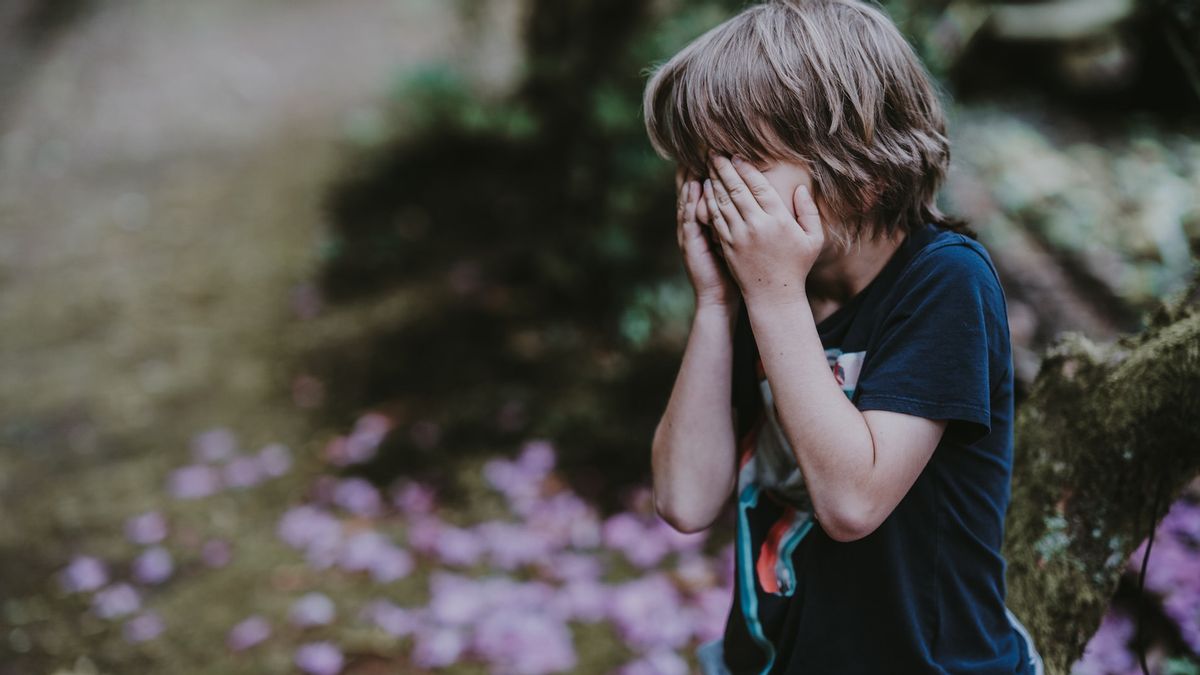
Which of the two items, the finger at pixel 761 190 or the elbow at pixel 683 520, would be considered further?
the elbow at pixel 683 520

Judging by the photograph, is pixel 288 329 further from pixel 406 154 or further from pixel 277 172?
pixel 277 172

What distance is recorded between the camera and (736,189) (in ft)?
4.26

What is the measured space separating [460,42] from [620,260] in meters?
3.22

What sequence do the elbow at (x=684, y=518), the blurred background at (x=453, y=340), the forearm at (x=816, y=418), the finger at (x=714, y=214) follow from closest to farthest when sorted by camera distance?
the forearm at (x=816, y=418) < the finger at (x=714, y=214) < the elbow at (x=684, y=518) < the blurred background at (x=453, y=340)

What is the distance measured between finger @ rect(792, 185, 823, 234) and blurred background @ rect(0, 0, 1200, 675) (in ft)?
3.14

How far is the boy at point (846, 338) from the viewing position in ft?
3.97

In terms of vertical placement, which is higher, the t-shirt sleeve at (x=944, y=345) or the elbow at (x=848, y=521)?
the t-shirt sleeve at (x=944, y=345)

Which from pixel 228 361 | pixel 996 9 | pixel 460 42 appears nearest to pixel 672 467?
pixel 228 361

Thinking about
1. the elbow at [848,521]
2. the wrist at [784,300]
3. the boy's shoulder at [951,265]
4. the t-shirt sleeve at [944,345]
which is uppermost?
the wrist at [784,300]

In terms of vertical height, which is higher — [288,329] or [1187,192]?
[288,329]

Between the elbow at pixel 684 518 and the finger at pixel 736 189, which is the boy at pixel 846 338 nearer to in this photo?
the finger at pixel 736 189

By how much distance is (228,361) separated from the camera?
4.72 m

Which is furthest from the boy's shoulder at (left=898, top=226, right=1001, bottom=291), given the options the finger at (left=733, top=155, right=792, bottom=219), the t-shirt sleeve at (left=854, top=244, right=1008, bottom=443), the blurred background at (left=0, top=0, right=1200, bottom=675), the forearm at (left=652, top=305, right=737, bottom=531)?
the blurred background at (left=0, top=0, right=1200, bottom=675)

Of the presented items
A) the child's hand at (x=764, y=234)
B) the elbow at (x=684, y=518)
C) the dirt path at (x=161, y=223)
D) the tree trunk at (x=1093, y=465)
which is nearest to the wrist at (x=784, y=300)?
the child's hand at (x=764, y=234)
